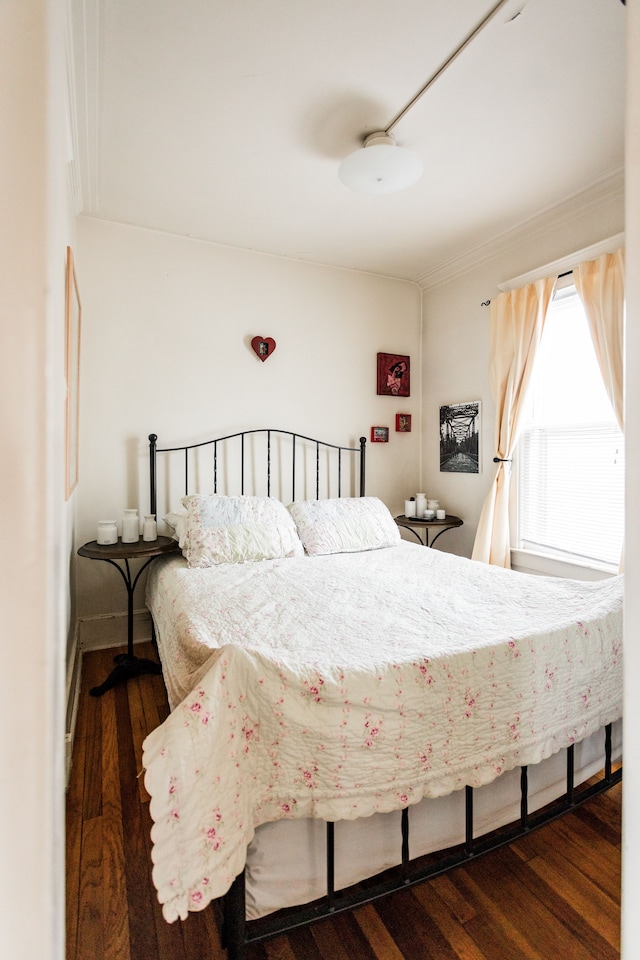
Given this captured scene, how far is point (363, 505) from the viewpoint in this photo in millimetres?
3207

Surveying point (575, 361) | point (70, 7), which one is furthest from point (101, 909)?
point (575, 361)

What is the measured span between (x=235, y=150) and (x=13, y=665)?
2474 millimetres

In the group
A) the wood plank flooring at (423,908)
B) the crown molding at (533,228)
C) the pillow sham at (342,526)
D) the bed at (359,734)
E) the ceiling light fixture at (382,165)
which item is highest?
the crown molding at (533,228)

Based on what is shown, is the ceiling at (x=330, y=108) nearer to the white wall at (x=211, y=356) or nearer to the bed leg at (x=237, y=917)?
the white wall at (x=211, y=356)

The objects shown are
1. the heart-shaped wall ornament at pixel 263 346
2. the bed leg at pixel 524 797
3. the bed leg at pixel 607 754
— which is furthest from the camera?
the heart-shaped wall ornament at pixel 263 346

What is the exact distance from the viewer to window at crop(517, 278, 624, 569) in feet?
8.49

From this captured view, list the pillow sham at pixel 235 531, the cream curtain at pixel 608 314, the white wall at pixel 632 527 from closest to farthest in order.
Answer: the white wall at pixel 632 527
the cream curtain at pixel 608 314
the pillow sham at pixel 235 531

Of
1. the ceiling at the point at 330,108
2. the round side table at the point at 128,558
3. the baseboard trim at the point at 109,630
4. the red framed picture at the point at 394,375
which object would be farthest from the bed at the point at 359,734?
the red framed picture at the point at 394,375

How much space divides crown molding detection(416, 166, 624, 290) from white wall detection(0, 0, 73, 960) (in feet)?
8.96

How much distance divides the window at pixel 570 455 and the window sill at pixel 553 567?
4cm

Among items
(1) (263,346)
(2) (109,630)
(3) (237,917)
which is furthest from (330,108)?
(2) (109,630)

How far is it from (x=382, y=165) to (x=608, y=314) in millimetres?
1353

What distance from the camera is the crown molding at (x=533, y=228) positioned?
2465mm

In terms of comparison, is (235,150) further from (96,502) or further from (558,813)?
(558,813)
